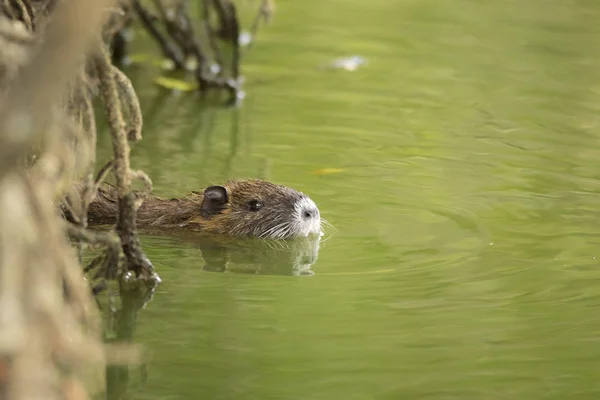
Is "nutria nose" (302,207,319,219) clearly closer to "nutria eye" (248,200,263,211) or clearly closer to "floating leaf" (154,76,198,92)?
"nutria eye" (248,200,263,211)

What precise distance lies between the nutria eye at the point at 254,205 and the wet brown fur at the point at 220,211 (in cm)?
2

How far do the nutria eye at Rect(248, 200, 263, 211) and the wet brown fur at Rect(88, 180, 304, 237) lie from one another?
2 cm

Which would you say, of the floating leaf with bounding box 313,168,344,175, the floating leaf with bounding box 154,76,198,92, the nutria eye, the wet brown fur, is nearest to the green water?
the floating leaf with bounding box 313,168,344,175

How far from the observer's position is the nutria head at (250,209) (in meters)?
5.98

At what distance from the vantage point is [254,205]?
6.14 meters

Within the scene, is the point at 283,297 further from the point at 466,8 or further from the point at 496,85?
the point at 466,8

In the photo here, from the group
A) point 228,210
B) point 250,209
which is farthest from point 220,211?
point 250,209

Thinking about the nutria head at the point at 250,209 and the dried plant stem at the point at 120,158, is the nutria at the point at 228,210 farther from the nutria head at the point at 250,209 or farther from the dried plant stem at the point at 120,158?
the dried plant stem at the point at 120,158

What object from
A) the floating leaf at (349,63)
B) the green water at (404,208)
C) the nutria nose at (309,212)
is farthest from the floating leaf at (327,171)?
the floating leaf at (349,63)

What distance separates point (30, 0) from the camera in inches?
170

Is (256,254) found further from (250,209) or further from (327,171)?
(327,171)

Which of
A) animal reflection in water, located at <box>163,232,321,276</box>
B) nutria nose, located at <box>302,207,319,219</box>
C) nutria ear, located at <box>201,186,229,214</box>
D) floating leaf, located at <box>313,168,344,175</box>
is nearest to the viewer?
animal reflection in water, located at <box>163,232,321,276</box>

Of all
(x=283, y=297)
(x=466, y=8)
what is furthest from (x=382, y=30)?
(x=283, y=297)

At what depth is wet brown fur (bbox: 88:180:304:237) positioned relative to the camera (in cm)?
598
